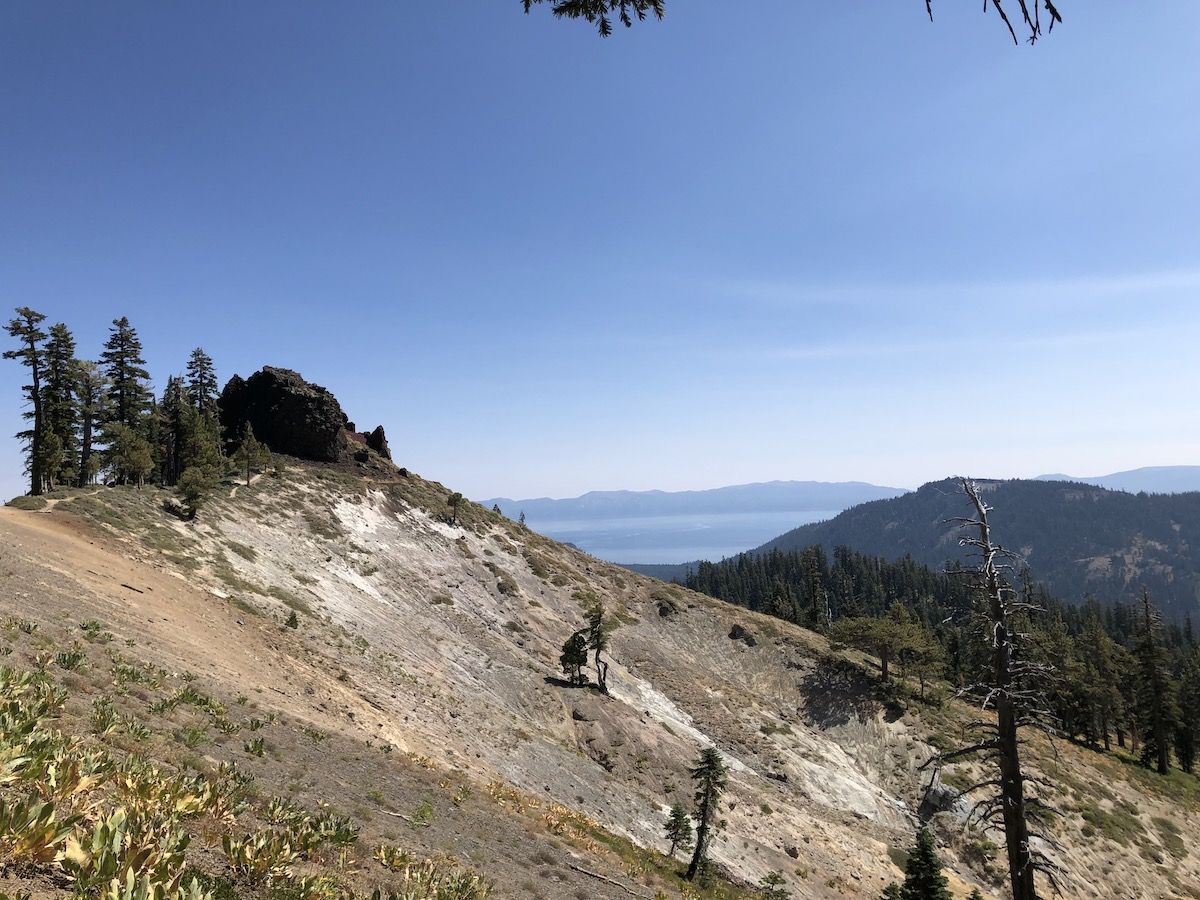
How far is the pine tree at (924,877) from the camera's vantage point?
23.8m

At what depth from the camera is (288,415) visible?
71.6 m

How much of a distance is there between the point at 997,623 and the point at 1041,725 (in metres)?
2.40

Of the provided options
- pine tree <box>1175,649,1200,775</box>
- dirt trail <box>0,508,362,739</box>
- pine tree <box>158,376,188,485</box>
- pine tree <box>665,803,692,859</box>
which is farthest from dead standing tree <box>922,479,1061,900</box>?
pine tree <box>1175,649,1200,775</box>

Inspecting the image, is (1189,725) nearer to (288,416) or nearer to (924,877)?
(924,877)

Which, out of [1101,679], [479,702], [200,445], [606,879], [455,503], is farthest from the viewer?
[1101,679]

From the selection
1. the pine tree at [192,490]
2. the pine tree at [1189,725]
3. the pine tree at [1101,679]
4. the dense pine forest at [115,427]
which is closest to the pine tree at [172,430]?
the dense pine forest at [115,427]

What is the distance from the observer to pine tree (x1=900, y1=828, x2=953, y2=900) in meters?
23.8

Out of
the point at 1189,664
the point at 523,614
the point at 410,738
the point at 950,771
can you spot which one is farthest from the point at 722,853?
the point at 1189,664

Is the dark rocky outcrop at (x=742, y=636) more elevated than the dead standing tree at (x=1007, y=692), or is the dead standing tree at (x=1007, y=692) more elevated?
the dead standing tree at (x=1007, y=692)

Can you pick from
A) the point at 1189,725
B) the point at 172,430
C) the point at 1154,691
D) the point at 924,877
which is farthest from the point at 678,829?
the point at 1189,725

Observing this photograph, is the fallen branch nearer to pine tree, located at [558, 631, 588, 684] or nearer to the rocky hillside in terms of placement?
Answer: the rocky hillside

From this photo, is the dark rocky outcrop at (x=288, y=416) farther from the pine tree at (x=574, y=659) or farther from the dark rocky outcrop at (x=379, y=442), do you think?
the pine tree at (x=574, y=659)

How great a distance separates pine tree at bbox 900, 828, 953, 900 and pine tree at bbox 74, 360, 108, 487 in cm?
6287

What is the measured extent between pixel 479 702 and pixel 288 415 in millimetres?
50418
